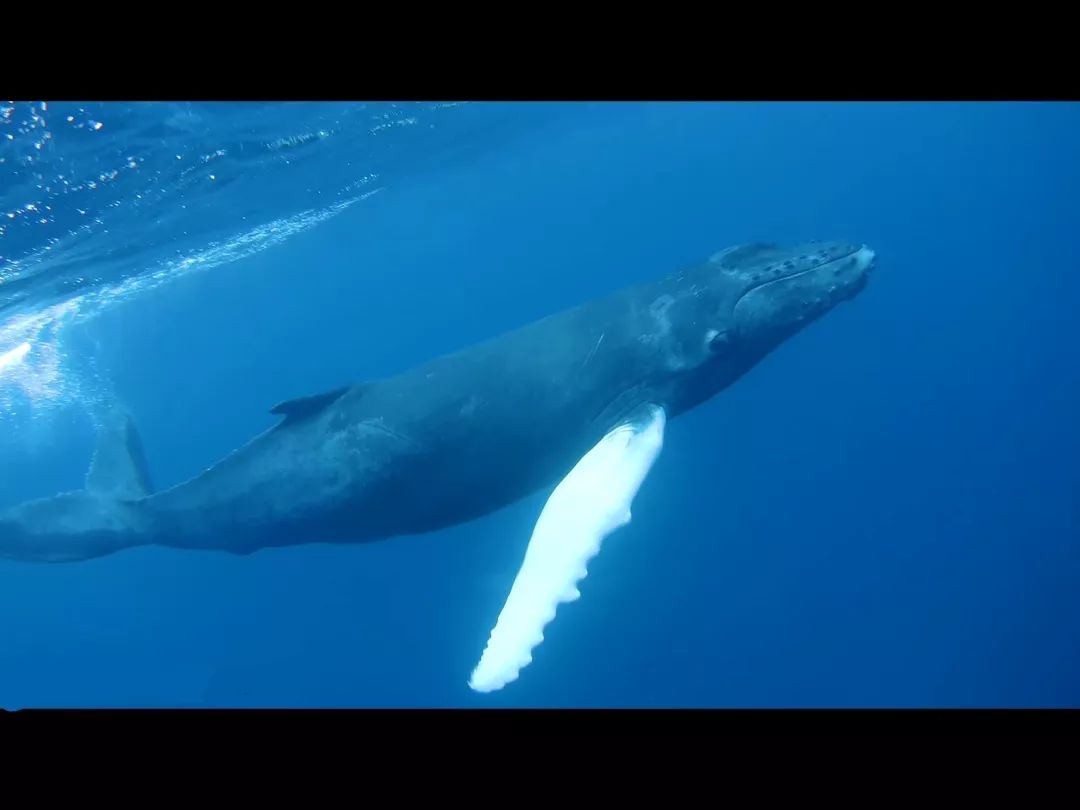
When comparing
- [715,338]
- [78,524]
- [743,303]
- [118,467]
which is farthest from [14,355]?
[743,303]

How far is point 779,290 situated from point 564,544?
439 centimetres

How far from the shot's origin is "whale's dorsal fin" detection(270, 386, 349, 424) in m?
9.16

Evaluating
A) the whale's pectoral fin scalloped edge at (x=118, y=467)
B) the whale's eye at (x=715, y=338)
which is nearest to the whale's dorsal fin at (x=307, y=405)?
the whale's pectoral fin scalloped edge at (x=118, y=467)

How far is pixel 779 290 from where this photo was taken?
945 centimetres

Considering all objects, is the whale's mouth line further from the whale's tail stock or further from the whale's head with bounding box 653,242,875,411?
the whale's tail stock

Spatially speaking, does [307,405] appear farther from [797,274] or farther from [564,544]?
[797,274]

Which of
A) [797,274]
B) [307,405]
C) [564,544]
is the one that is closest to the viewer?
[564,544]

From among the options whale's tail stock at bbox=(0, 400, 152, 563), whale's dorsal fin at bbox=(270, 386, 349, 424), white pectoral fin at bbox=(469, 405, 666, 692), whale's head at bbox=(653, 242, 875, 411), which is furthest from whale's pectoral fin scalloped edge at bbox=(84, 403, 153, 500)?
Answer: whale's head at bbox=(653, 242, 875, 411)

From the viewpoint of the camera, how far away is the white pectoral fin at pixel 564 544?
7.02 meters

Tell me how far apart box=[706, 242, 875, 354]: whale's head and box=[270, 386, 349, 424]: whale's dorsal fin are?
464cm

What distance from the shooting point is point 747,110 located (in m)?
49.2

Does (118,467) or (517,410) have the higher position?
(118,467)

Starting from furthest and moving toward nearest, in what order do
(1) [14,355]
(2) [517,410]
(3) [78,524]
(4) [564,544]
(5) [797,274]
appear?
(1) [14,355] → (3) [78,524] → (5) [797,274] → (2) [517,410] → (4) [564,544]
